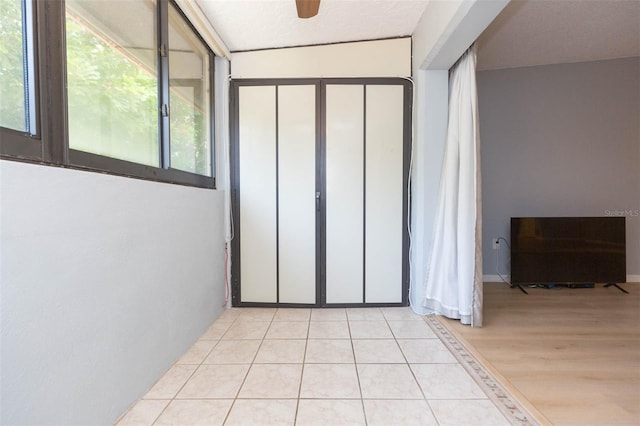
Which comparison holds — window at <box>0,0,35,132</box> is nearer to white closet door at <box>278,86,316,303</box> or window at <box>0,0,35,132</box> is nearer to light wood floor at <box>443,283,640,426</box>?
white closet door at <box>278,86,316,303</box>

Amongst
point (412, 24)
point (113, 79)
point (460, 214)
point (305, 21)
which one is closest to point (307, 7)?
point (305, 21)

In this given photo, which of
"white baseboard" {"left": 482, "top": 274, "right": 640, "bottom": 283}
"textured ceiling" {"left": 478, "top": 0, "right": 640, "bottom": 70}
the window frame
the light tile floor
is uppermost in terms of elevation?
"textured ceiling" {"left": 478, "top": 0, "right": 640, "bottom": 70}

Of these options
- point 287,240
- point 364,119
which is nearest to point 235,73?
point 364,119

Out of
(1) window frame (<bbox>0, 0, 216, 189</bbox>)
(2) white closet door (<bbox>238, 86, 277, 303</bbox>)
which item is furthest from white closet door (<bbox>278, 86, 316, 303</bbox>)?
(1) window frame (<bbox>0, 0, 216, 189</bbox>)

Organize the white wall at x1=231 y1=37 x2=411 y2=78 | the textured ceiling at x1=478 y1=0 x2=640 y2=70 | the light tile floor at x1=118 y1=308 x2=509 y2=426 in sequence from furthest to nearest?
1. the white wall at x1=231 y1=37 x2=411 y2=78
2. the textured ceiling at x1=478 y1=0 x2=640 y2=70
3. the light tile floor at x1=118 y1=308 x2=509 y2=426

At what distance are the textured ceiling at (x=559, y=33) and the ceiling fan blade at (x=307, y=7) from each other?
Answer: 1733 millimetres

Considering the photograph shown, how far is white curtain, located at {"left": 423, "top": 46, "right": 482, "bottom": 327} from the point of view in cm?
221

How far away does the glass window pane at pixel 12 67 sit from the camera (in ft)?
3.13

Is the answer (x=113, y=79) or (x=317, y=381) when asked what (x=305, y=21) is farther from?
(x=317, y=381)

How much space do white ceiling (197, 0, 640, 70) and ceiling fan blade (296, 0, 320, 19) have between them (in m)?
0.18

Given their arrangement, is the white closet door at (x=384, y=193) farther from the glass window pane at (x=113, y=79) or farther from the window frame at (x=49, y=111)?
the window frame at (x=49, y=111)

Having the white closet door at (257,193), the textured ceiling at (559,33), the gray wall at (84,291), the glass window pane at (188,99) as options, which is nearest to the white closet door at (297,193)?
the white closet door at (257,193)

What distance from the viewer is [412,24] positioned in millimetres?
2465

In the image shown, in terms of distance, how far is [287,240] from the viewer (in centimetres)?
275
